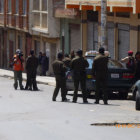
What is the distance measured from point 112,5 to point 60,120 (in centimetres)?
1554

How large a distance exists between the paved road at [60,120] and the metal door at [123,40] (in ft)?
33.7

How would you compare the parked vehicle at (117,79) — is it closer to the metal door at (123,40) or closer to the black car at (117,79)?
the black car at (117,79)

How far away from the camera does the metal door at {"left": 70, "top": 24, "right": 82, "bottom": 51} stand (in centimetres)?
3988

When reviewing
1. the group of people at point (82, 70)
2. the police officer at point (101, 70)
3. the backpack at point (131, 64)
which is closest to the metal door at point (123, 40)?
the group of people at point (82, 70)

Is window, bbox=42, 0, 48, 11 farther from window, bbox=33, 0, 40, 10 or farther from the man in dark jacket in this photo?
the man in dark jacket

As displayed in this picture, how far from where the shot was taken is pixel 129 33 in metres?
31.9

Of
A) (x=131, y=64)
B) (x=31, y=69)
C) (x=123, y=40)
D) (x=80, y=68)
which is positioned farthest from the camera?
(x=123, y=40)

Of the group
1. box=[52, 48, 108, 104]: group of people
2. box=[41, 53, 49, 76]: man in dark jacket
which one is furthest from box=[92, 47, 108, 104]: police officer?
box=[41, 53, 49, 76]: man in dark jacket

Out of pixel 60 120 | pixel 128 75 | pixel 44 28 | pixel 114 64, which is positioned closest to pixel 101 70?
pixel 128 75

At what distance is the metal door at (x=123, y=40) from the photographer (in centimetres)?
3228

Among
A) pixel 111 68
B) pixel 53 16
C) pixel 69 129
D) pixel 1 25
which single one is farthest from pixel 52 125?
pixel 1 25

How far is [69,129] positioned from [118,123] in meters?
1.33

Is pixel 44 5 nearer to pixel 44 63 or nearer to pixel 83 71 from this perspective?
pixel 44 63

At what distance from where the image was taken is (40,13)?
45.2m
